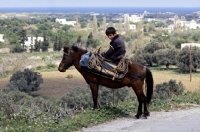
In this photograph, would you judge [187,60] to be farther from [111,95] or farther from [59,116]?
[59,116]

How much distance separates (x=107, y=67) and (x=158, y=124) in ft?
4.93

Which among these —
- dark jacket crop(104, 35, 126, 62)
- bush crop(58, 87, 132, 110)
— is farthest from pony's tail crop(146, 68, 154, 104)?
bush crop(58, 87, 132, 110)

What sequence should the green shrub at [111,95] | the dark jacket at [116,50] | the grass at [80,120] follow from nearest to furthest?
the grass at [80,120] < the dark jacket at [116,50] < the green shrub at [111,95]

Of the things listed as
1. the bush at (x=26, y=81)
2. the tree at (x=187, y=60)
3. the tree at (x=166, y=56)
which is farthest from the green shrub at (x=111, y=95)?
the tree at (x=166, y=56)

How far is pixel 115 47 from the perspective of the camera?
7648 mm

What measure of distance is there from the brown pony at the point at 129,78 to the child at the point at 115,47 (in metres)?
0.30

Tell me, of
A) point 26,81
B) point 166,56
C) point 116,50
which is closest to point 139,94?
point 116,50

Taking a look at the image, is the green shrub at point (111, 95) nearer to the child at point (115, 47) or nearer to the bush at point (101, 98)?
the bush at point (101, 98)

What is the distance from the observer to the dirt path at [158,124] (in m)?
7.08

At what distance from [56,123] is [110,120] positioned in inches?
45.0

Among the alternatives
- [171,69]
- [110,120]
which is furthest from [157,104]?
[171,69]

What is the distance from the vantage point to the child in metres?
7.62

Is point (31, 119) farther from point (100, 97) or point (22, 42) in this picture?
point (22, 42)

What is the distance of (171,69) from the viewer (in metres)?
47.9
